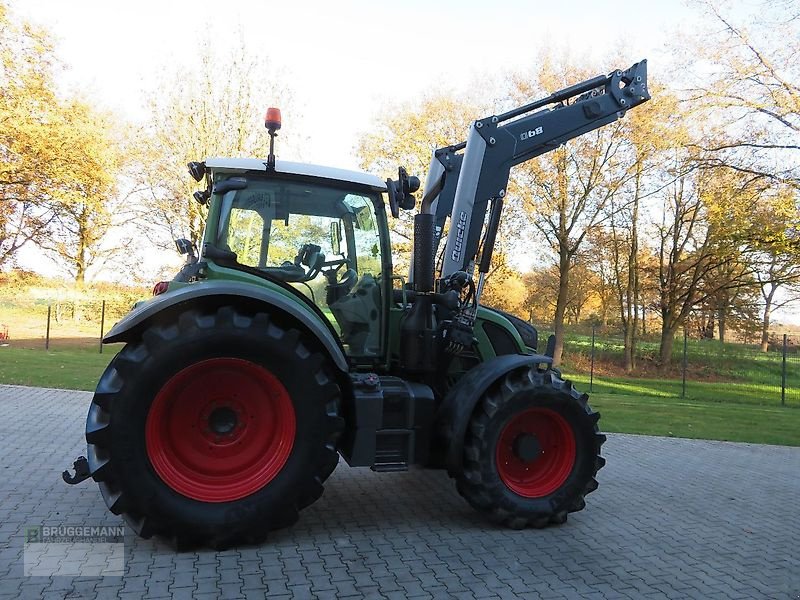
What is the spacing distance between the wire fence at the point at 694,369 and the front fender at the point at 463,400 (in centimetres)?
1318

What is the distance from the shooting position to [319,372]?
4.12 m

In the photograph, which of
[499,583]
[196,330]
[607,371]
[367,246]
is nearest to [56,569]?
[196,330]

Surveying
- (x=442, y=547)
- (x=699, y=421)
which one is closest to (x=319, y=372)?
(x=442, y=547)

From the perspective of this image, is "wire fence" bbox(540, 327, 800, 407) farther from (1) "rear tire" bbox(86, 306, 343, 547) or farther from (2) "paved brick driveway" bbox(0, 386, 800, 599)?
(1) "rear tire" bbox(86, 306, 343, 547)

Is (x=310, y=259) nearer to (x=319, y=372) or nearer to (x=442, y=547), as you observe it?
(x=319, y=372)

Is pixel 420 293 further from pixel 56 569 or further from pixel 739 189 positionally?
pixel 739 189

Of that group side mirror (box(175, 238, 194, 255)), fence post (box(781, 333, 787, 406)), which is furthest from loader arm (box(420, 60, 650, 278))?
fence post (box(781, 333, 787, 406))

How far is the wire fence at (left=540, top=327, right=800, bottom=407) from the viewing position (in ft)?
55.4

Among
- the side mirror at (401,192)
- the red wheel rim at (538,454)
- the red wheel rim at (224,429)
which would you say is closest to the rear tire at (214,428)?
the red wheel rim at (224,429)

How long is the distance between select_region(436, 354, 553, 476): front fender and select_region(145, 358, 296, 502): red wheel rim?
1200 millimetres

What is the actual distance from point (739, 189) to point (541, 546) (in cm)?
1150

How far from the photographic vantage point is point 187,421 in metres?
4.09

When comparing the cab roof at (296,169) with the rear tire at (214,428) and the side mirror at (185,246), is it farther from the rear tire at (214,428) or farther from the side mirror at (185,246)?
the rear tire at (214,428)

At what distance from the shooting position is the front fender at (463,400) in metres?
4.49
